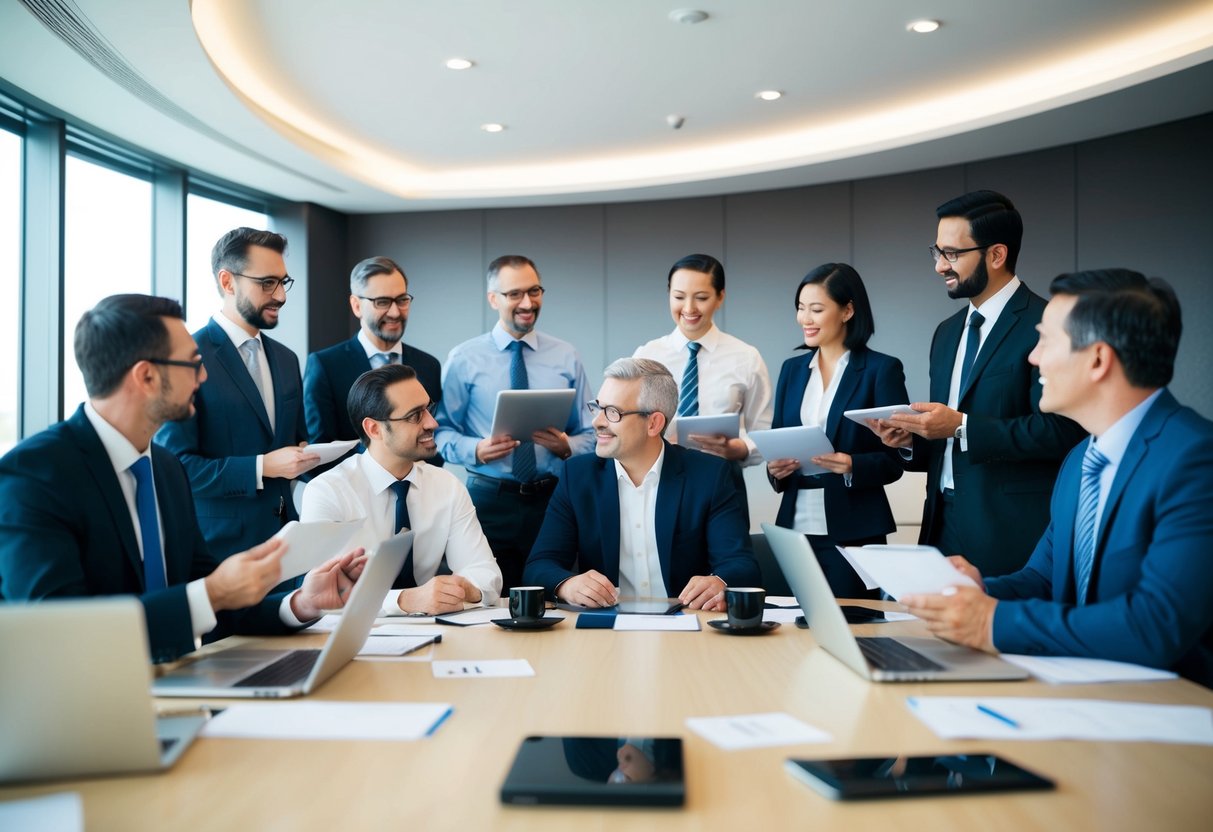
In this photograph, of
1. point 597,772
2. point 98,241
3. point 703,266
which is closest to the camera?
point 597,772

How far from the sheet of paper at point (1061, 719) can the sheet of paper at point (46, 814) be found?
1160mm

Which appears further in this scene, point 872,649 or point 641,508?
point 641,508

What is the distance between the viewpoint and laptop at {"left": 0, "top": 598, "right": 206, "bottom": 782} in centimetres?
122

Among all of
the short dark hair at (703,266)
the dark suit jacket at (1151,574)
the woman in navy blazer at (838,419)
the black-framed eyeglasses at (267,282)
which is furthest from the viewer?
the short dark hair at (703,266)

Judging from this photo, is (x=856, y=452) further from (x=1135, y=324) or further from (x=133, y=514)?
(x=133, y=514)

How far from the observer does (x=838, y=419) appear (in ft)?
11.9

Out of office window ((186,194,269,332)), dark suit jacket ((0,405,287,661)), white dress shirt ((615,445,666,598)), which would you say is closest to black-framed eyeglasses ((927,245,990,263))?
white dress shirt ((615,445,666,598))

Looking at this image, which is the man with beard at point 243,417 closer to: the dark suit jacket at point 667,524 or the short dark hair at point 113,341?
the dark suit jacket at point 667,524

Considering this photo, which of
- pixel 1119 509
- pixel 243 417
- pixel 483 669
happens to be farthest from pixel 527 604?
pixel 243 417

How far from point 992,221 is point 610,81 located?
314 cm

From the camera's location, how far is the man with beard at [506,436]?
396cm

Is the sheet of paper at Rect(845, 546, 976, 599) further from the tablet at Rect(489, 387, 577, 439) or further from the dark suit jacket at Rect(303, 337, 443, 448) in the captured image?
the dark suit jacket at Rect(303, 337, 443, 448)

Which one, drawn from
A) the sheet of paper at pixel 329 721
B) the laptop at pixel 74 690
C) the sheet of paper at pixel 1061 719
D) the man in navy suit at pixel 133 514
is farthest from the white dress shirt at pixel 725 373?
the laptop at pixel 74 690

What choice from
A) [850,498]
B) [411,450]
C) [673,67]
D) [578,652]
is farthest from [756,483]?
[578,652]
